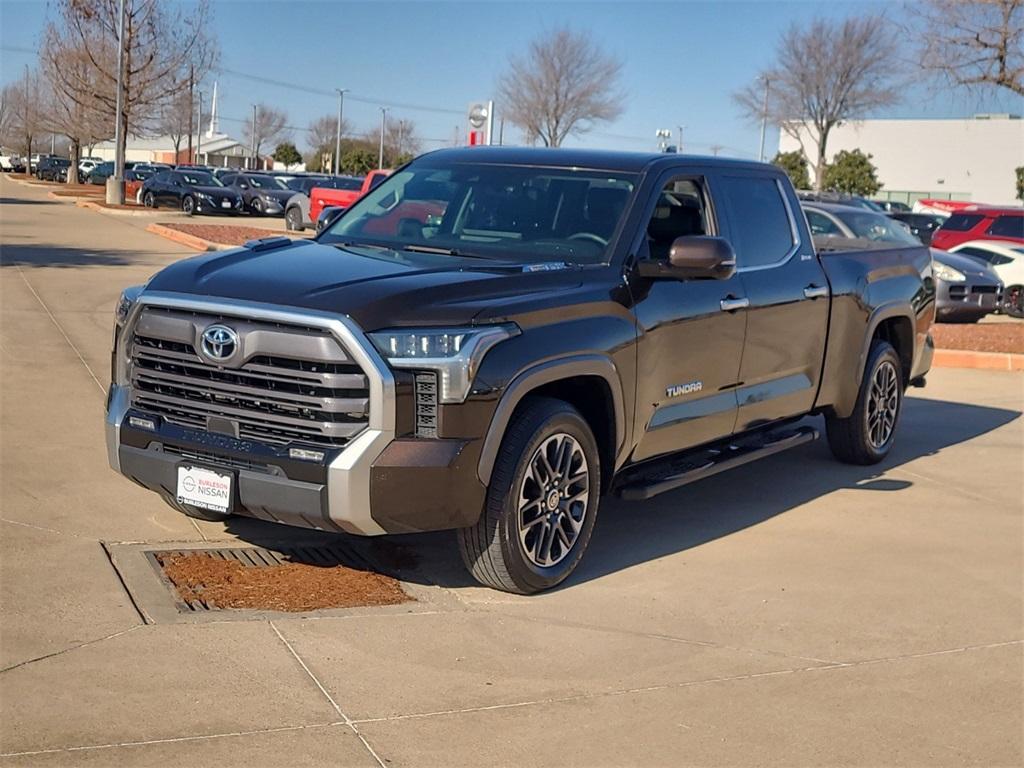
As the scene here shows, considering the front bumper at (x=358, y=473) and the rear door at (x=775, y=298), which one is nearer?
the front bumper at (x=358, y=473)

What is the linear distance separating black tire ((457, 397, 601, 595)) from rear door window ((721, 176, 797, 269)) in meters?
1.88

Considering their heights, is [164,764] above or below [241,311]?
below

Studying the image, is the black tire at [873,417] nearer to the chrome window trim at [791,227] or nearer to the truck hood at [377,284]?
the chrome window trim at [791,227]

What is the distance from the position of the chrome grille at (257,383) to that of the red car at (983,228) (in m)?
19.4

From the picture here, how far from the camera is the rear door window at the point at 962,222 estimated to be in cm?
2330

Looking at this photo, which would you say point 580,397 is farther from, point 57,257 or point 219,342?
point 57,257

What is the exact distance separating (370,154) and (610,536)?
84.4 metres

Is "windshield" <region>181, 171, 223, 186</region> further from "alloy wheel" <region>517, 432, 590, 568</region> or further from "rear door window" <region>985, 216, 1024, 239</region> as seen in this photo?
"alloy wheel" <region>517, 432, 590, 568</region>

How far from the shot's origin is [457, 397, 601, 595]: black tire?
5426mm

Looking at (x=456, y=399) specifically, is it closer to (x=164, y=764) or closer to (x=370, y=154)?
(x=164, y=764)

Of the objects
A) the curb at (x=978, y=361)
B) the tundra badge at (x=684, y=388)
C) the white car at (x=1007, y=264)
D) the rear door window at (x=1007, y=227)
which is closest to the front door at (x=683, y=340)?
the tundra badge at (x=684, y=388)

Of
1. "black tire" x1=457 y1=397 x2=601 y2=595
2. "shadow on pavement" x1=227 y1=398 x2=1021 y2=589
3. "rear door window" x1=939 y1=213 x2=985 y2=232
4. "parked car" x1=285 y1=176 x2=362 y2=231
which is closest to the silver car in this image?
"rear door window" x1=939 y1=213 x2=985 y2=232

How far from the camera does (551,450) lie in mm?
5664

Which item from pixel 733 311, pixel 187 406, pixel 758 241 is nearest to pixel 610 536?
pixel 733 311
